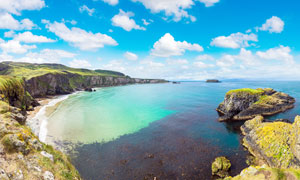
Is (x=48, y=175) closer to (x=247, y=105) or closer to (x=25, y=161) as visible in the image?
(x=25, y=161)

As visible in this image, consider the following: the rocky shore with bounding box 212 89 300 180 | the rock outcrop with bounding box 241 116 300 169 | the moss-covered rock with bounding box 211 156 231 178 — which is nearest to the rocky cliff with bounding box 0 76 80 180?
the rocky shore with bounding box 212 89 300 180

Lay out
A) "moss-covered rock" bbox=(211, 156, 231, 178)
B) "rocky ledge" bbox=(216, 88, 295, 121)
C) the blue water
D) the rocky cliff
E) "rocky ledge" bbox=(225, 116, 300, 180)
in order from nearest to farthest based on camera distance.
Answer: the rocky cliff
"rocky ledge" bbox=(225, 116, 300, 180)
"moss-covered rock" bbox=(211, 156, 231, 178)
the blue water
"rocky ledge" bbox=(216, 88, 295, 121)

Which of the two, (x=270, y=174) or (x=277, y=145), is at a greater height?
(x=270, y=174)

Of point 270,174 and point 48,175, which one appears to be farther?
point 48,175

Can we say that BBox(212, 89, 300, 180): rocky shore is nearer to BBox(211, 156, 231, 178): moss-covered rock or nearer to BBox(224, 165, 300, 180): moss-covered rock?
BBox(224, 165, 300, 180): moss-covered rock

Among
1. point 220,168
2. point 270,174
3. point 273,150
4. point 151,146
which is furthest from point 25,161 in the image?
point 273,150

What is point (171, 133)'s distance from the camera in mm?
40062

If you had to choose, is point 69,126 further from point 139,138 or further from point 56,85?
point 56,85

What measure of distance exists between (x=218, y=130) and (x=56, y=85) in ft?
477

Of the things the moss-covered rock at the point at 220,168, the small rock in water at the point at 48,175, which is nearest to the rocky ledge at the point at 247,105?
the moss-covered rock at the point at 220,168

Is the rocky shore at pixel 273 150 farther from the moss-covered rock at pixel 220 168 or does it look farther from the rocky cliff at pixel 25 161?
the rocky cliff at pixel 25 161

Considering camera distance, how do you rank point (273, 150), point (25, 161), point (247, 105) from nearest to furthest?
point (25, 161) < point (273, 150) < point (247, 105)

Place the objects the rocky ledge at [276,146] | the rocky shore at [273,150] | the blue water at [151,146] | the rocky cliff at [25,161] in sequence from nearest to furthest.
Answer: the rocky shore at [273,150] → the rocky cliff at [25,161] → the rocky ledge at [276,146] → the blue water at [151,146]

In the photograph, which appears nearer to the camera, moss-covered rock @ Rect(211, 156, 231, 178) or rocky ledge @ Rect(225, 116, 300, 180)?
rocky ledge @ Rect(225, 116, 300, 180)
